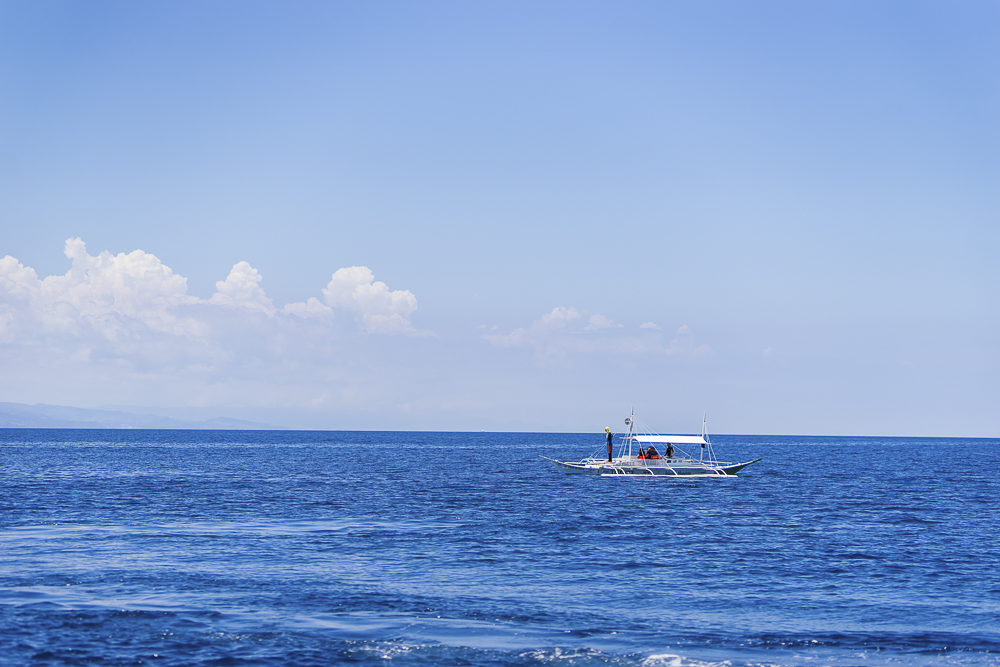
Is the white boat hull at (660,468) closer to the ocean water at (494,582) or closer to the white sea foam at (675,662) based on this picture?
the ocean water at (494,582)

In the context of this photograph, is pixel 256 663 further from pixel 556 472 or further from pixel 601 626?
pixel 556 472

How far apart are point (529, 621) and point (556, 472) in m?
66.8

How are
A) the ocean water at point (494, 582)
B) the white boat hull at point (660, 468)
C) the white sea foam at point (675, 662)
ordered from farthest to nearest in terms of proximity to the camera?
the white boat hull at point (660, 468), the ocean water at point (494, 582), the white sea foam at point (675, 662)

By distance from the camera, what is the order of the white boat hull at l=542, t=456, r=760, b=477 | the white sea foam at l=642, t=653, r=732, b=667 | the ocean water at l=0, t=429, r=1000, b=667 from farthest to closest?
the white boat hull at l=542, t=456, r=760, b=477
the ocean water at l=0, t=429, r=1000, b=667
the white sea foam at l=642, t=653, r=732, b=667

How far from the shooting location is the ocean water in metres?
19.7

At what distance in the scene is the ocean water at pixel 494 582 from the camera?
1973 cm

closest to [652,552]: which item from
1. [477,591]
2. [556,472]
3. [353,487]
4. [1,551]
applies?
[477,591]

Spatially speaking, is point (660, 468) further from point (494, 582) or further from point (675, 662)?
point (675, 662)

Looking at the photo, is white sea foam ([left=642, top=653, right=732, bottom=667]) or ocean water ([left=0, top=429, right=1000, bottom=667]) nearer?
white sea foam ([left=642, top=653, right=732, bottom=667])

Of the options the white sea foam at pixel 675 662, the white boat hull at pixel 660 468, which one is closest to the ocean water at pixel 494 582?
the white sea foam at pixel 675 662

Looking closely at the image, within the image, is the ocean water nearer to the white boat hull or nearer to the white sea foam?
the white sea foam

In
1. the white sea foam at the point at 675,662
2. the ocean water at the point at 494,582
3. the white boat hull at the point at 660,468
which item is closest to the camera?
the white sea foam at the point at 675,662

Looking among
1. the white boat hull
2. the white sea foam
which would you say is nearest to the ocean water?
the white sea foam

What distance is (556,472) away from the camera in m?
88.4
